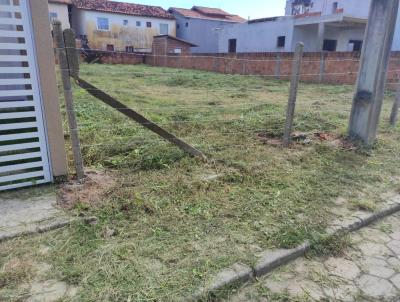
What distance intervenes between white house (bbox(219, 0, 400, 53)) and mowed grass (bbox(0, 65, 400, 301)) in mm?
16064

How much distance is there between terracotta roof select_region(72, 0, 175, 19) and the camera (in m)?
33.3

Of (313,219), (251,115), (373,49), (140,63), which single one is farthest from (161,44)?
(313,219)

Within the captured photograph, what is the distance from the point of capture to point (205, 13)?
41.2 m

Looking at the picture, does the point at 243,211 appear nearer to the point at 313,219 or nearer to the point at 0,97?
the point at 313,219

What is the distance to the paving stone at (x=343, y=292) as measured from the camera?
2.13 meters

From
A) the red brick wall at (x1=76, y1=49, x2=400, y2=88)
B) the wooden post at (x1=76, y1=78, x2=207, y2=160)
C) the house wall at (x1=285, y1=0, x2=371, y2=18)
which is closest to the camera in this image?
the wooden post at (x1=76, y1=78, x2=207, y2=160)

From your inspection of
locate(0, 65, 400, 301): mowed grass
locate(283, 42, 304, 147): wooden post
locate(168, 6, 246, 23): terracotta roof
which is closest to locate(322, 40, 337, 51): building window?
locate(0, 65, 400, 301): mowed grass

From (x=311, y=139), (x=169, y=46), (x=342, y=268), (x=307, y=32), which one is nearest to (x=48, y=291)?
(x=342, y=268)

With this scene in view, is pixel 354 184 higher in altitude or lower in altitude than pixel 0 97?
lower

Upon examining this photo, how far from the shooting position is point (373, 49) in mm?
4691

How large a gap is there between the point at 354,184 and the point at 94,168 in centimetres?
310

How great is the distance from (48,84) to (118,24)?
35299 mm

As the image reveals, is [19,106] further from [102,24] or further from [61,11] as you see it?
[102,24]

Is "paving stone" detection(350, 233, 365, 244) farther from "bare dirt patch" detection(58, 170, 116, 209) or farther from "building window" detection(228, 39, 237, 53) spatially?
"building window" detection(228, 39, 237, 53)
